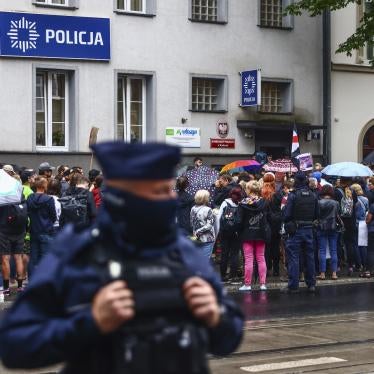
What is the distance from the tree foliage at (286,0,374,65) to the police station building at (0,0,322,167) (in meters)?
1.34

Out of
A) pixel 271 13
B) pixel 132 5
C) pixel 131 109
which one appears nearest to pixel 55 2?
pixel 132 5

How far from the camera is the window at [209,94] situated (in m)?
28.3

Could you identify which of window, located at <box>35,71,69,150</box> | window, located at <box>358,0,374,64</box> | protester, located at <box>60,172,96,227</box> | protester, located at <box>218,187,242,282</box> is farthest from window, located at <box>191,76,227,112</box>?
protester, located at <box>60,172,96,227</box>

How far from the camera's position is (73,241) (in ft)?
11.1

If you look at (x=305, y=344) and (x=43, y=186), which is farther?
(x=43, y=186)

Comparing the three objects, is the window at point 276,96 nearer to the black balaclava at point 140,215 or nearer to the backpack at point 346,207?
the backpack at point 346,207

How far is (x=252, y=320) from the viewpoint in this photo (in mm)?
13133

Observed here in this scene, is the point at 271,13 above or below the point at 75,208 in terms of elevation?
above

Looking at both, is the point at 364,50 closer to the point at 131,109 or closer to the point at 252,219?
the point at 131,109

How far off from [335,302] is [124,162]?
12377 mm

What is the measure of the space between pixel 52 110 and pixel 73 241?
22.9 m

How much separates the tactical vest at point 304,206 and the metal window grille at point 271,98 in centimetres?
1363

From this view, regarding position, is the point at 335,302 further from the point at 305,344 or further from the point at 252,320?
the point at 305,344

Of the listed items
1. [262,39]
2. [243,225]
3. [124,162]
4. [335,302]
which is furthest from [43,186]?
[262,39]
